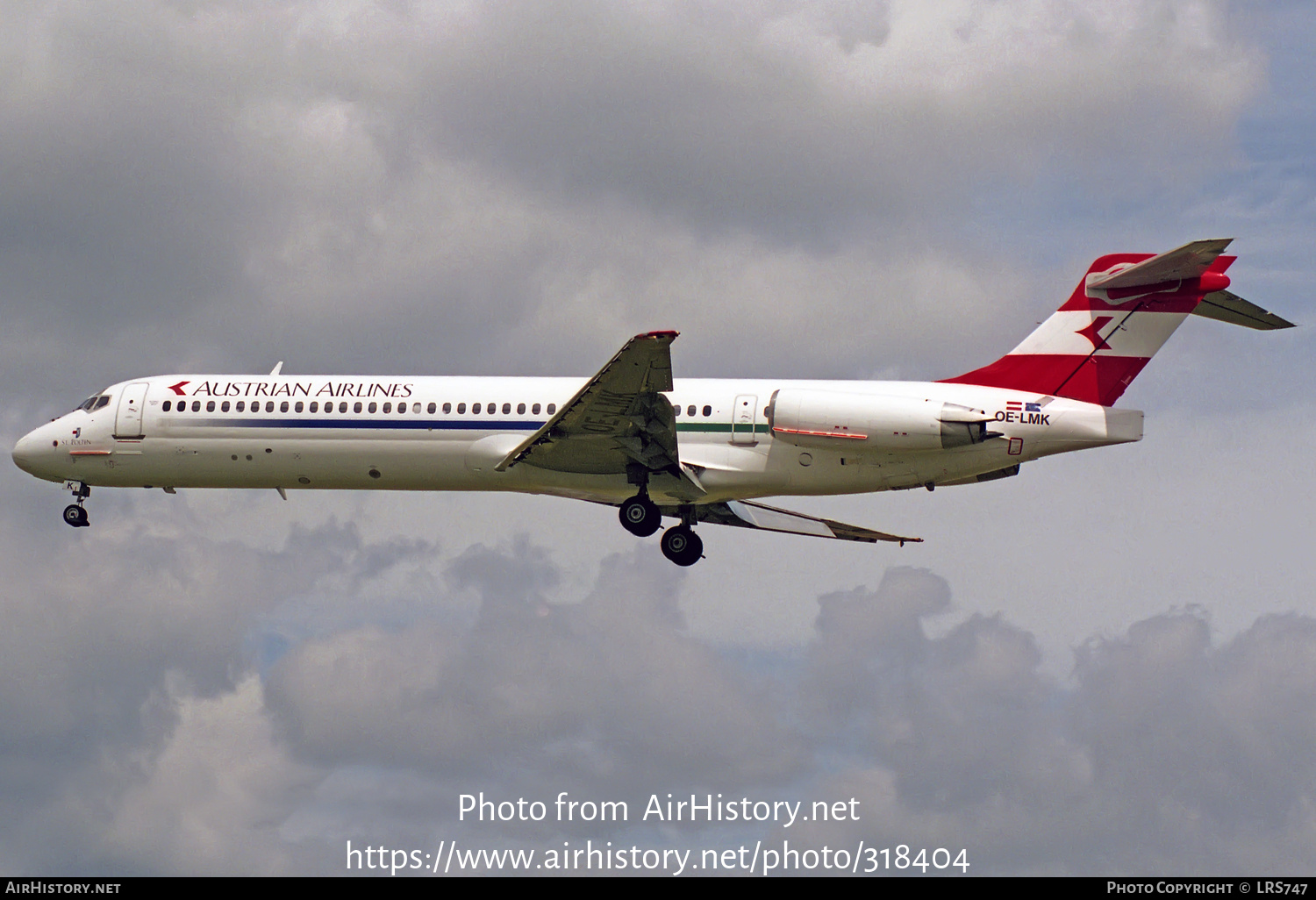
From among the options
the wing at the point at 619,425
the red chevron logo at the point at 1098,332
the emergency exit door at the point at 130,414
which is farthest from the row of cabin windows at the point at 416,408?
the red chevron logo at the point at 1098,332

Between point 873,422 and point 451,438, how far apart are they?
934 cm

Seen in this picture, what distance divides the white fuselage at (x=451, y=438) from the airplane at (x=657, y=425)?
0.04m

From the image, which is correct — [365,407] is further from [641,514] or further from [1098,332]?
[1098,332]

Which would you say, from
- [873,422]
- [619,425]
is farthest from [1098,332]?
[619,425]

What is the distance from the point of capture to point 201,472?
35.8 metres

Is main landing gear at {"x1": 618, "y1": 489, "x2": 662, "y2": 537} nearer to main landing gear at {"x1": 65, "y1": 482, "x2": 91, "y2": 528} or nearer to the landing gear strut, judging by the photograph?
the landing gear strut

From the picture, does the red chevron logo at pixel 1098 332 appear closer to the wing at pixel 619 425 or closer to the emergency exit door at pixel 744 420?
the emergency exit door at pixel 744 420

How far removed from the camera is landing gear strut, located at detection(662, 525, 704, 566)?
118ft

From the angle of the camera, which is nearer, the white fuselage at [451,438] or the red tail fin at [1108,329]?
the red tail fin at [1108,329]

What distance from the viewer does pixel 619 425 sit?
31.9m

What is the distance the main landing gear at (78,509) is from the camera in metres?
37.2

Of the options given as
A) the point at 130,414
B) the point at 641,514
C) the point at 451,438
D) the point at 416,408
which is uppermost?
the point at 130,414

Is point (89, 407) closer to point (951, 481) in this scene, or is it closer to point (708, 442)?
point (708, 442)

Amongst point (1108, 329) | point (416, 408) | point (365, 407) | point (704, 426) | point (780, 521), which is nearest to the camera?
point (1108, 329)
